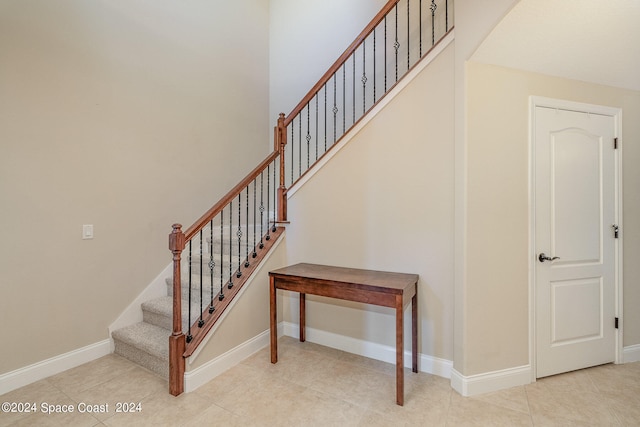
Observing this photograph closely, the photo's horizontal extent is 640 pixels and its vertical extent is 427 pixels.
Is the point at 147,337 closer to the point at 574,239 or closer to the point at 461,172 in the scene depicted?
the point at 461,172

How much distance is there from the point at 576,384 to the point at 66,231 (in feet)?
13.8

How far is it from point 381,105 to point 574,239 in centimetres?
191

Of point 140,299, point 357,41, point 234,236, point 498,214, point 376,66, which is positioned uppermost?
point 376,66

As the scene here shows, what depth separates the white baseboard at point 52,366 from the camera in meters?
2.11

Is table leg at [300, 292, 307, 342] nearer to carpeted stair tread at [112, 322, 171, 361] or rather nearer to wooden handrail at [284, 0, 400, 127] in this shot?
carpeted stair tread at [112, 322, 171, 361]

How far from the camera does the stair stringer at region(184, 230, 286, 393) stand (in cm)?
222

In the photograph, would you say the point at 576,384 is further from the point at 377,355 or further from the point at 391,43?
the point at 391,43

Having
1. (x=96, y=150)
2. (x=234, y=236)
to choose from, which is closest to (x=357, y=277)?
(x=234, y=236)

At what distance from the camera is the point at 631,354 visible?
2471 mm

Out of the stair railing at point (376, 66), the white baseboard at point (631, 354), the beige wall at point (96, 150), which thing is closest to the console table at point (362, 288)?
the stair railing at point (376, 66)

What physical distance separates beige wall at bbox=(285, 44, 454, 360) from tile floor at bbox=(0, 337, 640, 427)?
1.42 ft

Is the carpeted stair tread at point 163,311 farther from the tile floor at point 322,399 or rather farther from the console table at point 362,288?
the console table at point 362,288

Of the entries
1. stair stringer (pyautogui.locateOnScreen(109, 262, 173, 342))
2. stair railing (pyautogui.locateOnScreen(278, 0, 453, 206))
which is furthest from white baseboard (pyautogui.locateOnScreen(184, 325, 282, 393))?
stair railing (pyautogui.locateOnScreen(278, 0, 453, 206))

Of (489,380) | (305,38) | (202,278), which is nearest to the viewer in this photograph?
(489,380)
